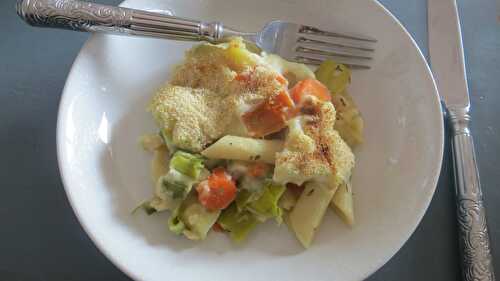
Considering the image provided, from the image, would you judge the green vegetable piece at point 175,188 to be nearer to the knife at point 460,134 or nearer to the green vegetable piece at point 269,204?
the green vegetable piece at point 269,204

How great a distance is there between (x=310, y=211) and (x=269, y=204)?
0.32 feet

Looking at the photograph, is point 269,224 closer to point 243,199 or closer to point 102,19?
point 243,199

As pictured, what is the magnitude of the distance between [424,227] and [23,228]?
42.2 inches

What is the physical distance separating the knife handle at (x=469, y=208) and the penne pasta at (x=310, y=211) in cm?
36

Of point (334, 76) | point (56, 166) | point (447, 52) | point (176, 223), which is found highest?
point (447, 52)

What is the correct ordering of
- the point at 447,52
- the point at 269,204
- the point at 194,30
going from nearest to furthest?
the point at 269,204 → the point at 194,30 → the point at 447,52

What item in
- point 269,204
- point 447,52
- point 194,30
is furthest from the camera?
point 447,52

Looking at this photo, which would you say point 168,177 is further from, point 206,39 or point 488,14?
point 488,14

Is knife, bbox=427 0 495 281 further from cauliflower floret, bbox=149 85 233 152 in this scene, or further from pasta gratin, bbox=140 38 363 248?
cauliflower floret, bbox=149 85 233 152

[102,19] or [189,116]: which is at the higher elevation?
[102,19]

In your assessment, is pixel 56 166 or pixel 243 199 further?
pixel 56 166

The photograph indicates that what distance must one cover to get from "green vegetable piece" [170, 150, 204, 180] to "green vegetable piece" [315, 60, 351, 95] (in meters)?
0.40

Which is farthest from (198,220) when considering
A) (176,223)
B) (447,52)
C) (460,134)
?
(447,52)

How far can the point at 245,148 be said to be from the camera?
3.30 feet
